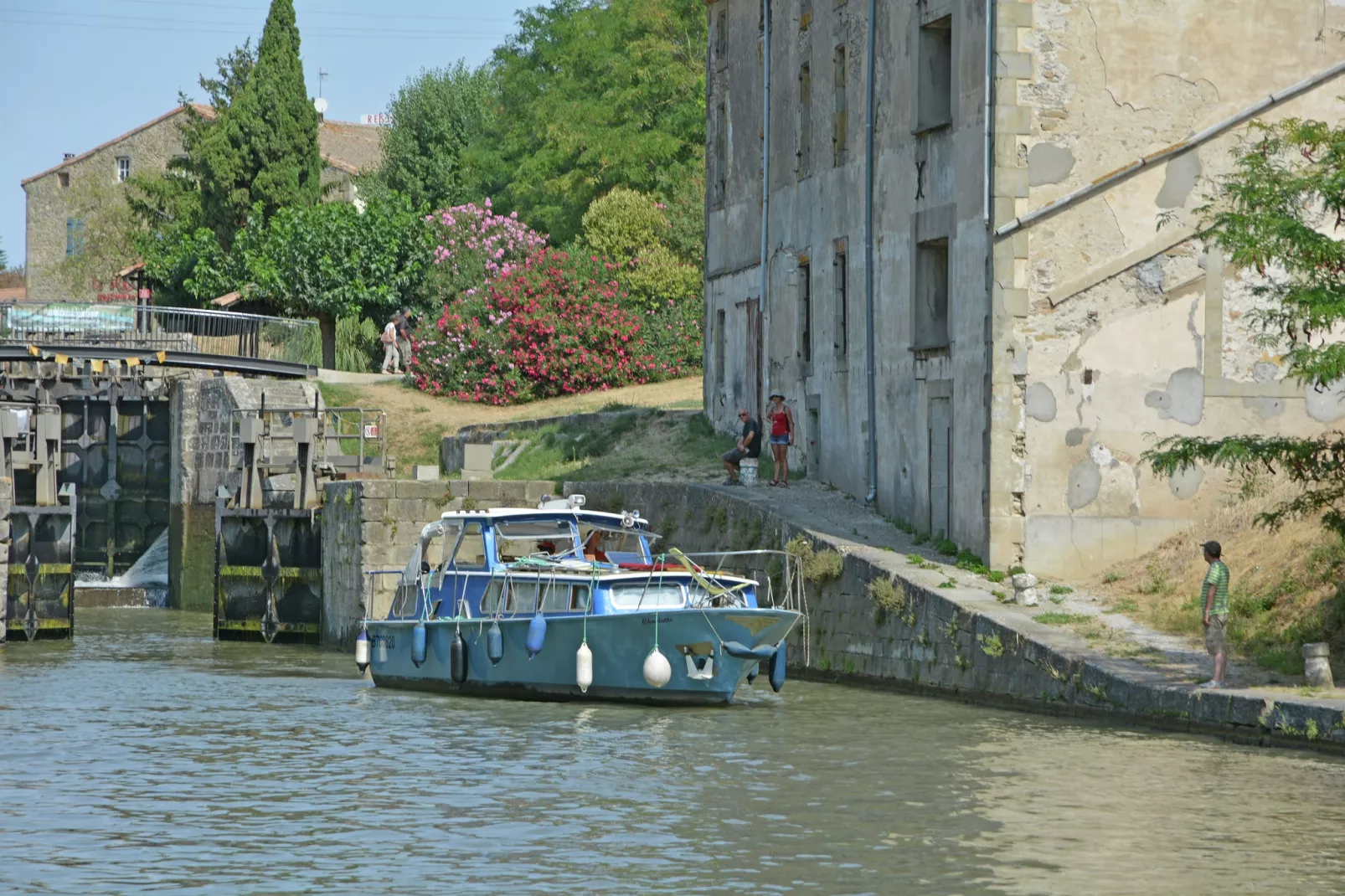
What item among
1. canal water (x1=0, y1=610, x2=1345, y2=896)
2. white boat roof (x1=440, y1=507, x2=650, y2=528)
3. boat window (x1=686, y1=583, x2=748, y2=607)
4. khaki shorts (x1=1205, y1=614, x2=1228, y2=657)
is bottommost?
canal water (x1=0, y1=610, x2=1345, y2=896)

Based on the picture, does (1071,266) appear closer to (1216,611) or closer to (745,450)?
(1216,611)

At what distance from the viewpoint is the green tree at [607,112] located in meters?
53.7

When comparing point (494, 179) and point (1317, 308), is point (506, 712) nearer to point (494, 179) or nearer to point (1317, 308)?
point (1317, 308)

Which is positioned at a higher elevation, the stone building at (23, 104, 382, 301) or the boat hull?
the stone building at (23, 104, 382, 301)

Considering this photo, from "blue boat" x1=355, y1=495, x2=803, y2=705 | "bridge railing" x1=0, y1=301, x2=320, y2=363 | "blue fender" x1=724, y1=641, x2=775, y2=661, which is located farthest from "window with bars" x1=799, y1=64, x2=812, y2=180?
"bridge railing" x1=0, y1=301, x2=320, y2=363

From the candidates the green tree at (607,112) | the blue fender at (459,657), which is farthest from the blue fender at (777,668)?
the green tree at (607,112)

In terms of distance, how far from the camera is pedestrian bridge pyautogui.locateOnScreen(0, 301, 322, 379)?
1845 inches

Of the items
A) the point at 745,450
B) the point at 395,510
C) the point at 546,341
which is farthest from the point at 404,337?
the point at 745,450

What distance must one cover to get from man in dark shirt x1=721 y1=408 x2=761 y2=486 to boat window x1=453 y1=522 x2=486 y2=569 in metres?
5.90

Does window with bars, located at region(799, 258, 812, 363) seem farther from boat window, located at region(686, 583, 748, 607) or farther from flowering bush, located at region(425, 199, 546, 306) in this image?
flowering bush, located at region(425, 199, 546, 306)

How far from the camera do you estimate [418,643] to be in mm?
A: 24484

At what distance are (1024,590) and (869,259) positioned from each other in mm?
7612

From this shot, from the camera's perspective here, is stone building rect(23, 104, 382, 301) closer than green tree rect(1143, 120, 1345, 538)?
No

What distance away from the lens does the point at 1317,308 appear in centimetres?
1827
